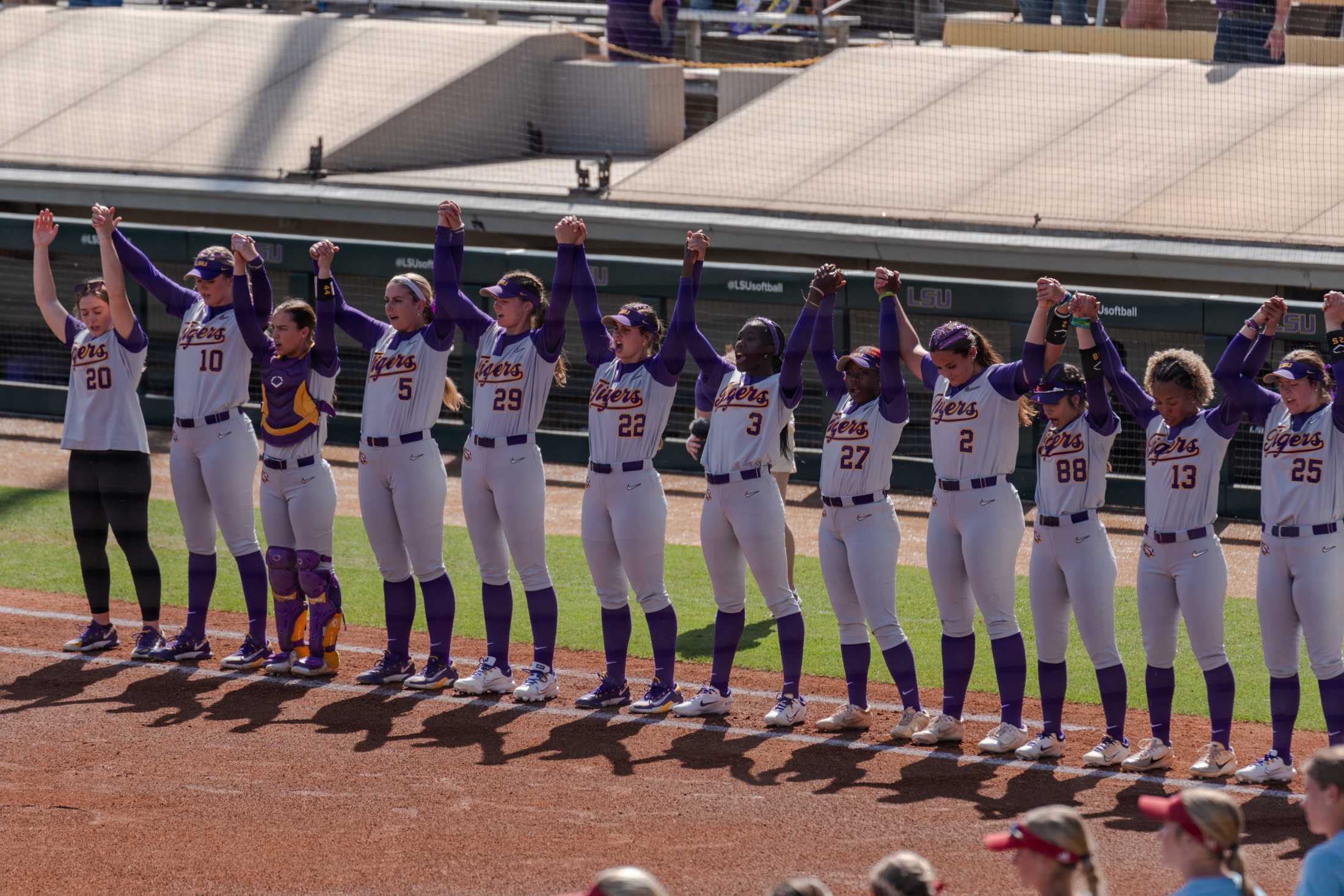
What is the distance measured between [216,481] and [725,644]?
253cm

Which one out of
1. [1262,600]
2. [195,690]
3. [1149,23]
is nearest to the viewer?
[1262,600]

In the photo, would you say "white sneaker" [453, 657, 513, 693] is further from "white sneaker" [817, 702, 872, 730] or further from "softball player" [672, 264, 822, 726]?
"white sneaker" [817, 702, 872, 730]

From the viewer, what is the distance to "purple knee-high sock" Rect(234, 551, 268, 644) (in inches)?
328

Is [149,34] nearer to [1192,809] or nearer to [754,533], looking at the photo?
[754,533]

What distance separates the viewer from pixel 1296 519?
21.3 ft

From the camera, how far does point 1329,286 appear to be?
12.2m

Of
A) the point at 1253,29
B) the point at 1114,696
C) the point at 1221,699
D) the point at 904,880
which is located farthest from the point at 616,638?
the point at 1253,29

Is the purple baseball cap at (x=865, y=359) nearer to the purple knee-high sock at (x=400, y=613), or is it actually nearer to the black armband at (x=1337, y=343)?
the black armband at (x=1337, y=343)

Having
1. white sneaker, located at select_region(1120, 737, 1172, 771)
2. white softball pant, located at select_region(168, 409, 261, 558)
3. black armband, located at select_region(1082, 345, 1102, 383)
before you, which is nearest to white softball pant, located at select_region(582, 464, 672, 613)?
white softball pant, located at select_region(168, 409, 261, 558)

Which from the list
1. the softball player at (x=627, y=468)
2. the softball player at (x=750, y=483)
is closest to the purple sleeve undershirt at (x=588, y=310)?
the softball player at (x=627, y=468)

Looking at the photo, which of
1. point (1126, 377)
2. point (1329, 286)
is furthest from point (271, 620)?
point (1329, 286)

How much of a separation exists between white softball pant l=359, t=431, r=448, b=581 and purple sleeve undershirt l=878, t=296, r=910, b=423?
205 cm

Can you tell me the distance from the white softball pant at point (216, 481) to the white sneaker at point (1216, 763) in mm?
4372

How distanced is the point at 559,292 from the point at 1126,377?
8.06 feet
